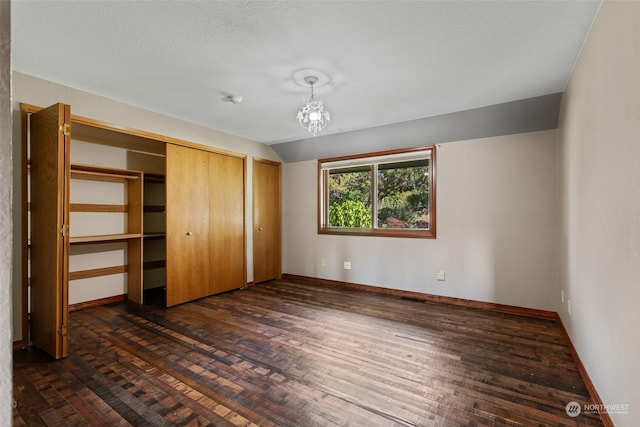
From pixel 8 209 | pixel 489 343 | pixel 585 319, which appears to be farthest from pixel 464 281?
pixel 8 209

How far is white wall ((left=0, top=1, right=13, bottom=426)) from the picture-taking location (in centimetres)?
40

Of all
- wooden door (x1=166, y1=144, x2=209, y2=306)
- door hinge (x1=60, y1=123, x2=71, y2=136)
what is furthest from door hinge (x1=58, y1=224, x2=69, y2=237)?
wooden door (x1=166, y1=144, x2=209, y2=306)

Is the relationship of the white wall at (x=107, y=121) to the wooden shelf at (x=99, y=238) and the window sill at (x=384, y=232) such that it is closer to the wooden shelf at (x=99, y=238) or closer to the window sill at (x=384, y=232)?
the wooden shelf at (x=99, y=238)

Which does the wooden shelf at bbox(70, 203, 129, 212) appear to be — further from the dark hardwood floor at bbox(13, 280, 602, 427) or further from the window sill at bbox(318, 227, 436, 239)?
the window sill at bbox(318, 227, 436, 239)

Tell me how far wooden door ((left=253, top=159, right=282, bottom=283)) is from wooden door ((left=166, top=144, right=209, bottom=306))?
973 mm

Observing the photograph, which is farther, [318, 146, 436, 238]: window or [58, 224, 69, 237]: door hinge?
[318, 146, 436, 238]: window

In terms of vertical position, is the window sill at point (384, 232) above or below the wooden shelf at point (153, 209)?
below

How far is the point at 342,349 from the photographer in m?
2.70

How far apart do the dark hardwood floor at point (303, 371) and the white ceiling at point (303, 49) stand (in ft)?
7.93

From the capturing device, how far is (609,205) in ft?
5.63

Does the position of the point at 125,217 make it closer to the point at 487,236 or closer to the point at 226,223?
the point at 226,223

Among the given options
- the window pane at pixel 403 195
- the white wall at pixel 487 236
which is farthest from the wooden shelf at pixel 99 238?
the window pane at pixel 403 195

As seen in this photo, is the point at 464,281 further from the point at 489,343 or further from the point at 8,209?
the point at 8,209

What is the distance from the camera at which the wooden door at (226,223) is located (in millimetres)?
4375
